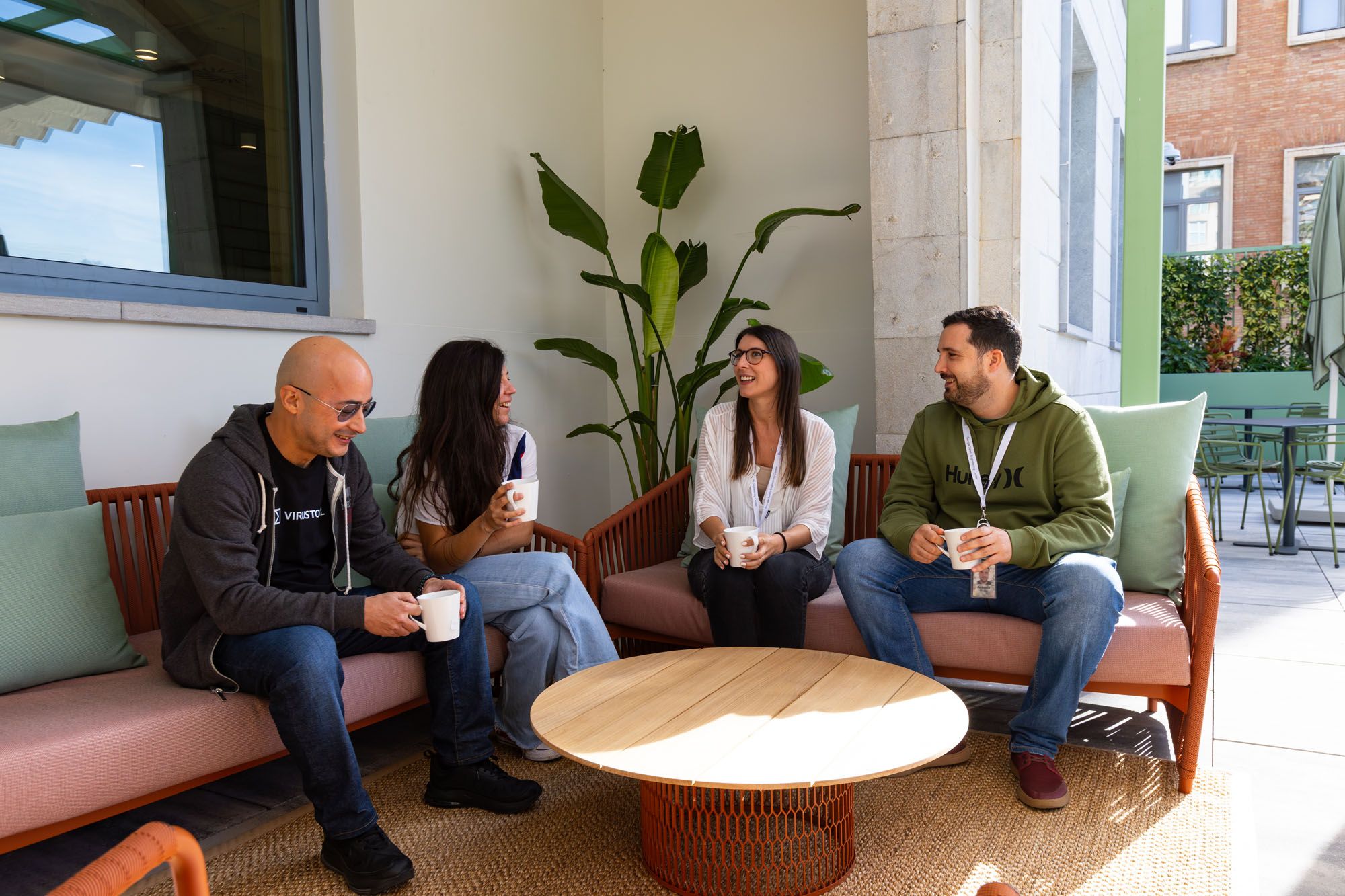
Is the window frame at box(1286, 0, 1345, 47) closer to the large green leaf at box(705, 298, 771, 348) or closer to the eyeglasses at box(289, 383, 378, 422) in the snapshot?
the large green leaf at box(705, 298, 771, 348)

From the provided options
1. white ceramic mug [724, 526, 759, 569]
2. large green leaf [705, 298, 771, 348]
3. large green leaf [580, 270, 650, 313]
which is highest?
large green leaf [580, 270, 650, 313]

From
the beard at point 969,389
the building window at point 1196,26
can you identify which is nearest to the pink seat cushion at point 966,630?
the beard at point 969,389

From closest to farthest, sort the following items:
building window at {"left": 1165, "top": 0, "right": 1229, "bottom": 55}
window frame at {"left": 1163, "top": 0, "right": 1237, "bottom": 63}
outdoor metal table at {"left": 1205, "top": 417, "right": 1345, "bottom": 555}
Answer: outdoor metal table at {"left": 1205, "top": 417, "right": 1345, "bottom": 555}, window frame at {"left": 1163, "top": 0, "right": 1237, "bottom": 63}, building window at {"left": 1165, "top": 0, "right": 1229, "bottom": 55}

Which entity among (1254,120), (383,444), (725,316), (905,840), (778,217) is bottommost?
(905,840)

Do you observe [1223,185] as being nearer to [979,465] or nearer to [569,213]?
[569,213]

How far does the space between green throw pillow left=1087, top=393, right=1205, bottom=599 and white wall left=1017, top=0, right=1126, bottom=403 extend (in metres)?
0.73

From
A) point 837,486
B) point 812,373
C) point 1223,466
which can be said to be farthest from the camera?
point 1223,466

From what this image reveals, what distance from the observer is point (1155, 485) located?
2.70 m

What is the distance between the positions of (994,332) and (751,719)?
4.59 feet

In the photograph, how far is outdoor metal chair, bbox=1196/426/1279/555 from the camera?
5.65 m

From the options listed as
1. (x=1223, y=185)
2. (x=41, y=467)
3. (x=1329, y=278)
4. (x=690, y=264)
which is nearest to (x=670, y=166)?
(x=690, y=264)

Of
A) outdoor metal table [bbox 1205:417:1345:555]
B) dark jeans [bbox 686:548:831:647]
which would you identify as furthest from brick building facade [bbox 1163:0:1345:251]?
dark jeans [bbox 686:548:831:647]

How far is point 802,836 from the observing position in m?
1.82

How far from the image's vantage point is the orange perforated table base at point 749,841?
1809 mm
